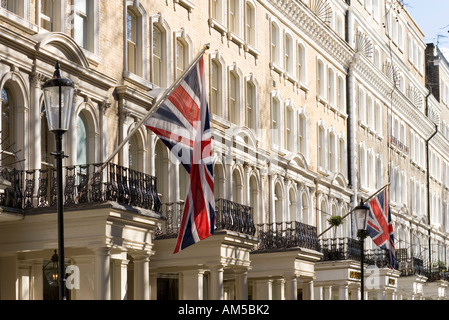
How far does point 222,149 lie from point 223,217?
4.31 m

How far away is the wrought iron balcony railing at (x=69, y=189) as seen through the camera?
1856 centimetres

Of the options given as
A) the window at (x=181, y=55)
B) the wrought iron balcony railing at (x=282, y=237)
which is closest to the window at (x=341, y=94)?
the wrought iron balcony railing at (x=282, y=237)

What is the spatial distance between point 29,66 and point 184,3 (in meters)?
7.88

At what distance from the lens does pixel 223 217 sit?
80.4 ft

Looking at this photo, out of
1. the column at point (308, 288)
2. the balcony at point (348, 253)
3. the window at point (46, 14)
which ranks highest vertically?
the window at point (46, 14)

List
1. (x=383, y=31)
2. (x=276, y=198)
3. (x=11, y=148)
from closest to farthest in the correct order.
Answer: (x=11, y=148) < (x=276, y=198) < (x=383, y=31)

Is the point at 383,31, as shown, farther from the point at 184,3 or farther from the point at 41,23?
the point at 41,23

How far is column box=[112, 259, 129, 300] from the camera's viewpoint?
19778mm

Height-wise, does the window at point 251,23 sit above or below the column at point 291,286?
above

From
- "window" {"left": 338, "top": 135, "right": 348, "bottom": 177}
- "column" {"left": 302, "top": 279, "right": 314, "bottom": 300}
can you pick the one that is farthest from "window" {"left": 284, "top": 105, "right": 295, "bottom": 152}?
"window" {"left": 338, "top": 135, "right": 348, "bottom": 177}

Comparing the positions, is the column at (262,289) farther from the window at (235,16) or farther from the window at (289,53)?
the window at (235,16)

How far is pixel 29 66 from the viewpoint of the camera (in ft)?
64.6

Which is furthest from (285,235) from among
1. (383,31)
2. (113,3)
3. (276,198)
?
(383,31)

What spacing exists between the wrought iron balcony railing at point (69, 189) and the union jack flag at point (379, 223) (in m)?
16.3
